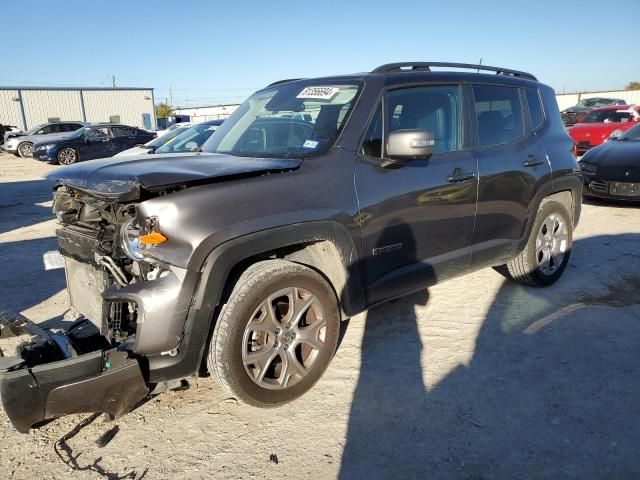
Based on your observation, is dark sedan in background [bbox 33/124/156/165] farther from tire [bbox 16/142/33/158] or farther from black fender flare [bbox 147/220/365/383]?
black fender flare [bbox 147/220/365/383]

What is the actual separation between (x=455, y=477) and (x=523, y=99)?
11.1 ft

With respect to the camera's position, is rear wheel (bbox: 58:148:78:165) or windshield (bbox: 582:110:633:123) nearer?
windshield (bbox: 582:110:633:123)

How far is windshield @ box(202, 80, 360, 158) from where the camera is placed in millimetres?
3150

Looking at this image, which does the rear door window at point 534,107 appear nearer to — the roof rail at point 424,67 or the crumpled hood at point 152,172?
the roof rail at point 424,67

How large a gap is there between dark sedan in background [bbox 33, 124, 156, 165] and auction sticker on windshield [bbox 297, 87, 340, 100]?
16.8 m

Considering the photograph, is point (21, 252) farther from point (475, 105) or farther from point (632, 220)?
point (632, 220)

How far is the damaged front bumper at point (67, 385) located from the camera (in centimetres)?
219

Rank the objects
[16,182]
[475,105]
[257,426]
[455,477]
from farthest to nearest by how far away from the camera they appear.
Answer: [16,182], [475,105], [257,426], [455,477]

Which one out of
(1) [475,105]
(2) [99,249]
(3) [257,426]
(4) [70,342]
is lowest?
(3) [257,426]

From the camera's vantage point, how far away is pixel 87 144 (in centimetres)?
1819

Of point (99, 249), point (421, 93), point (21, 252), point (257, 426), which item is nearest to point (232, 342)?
point (257, 426)

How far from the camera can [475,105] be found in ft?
12.5

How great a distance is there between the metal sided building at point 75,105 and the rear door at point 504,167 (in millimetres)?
42028

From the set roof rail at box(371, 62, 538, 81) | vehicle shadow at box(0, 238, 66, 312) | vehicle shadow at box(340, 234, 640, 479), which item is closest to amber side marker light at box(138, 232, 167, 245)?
vehicle shadow at box(340, 234, 640, 479)
